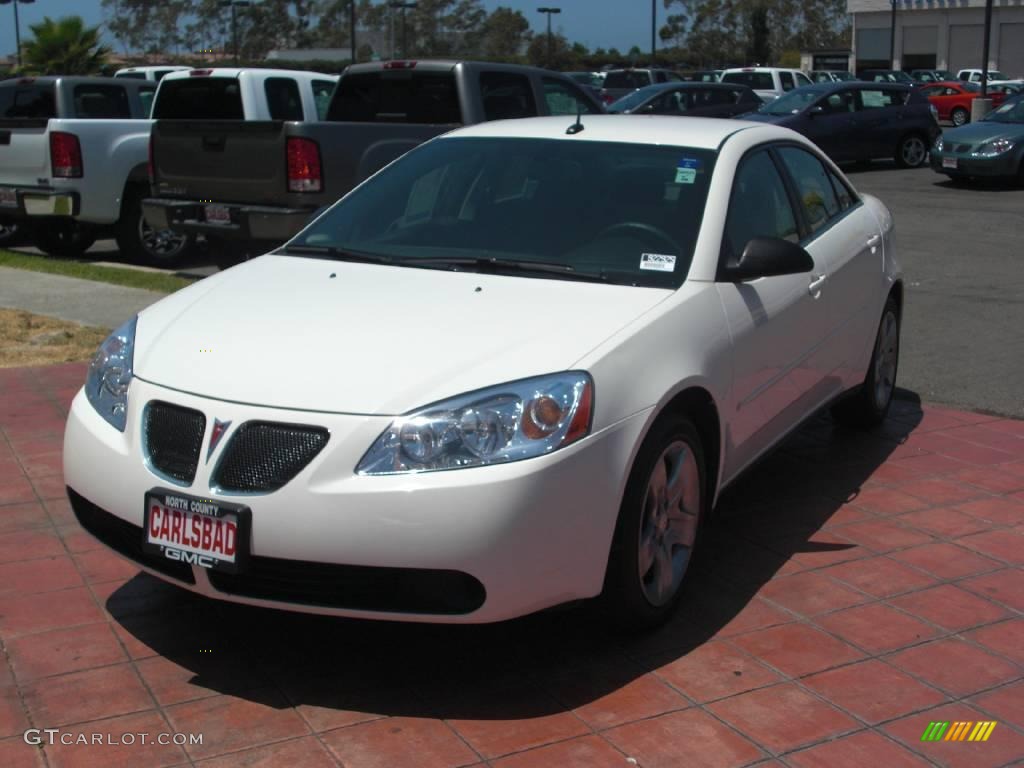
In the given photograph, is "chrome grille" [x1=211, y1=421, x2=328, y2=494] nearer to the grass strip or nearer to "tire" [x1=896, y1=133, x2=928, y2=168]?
the grass strip

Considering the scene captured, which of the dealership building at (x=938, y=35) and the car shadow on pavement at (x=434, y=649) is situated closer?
the car shadow on pavement at (x=434, y=649)

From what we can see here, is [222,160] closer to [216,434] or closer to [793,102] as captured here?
[216,434]

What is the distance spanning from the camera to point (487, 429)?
364 centimetres

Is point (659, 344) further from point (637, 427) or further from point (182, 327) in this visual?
point (182, 327)

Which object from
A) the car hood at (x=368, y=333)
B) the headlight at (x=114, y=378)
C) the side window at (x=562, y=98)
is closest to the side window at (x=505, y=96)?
the side window at (x=562, y=98)

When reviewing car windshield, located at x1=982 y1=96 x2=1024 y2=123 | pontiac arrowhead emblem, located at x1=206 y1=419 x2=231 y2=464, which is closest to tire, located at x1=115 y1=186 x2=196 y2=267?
pontiac arrowhead emblem, located at x1=206 y1=419 x2=231 y2=464

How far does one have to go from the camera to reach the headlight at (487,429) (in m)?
3.58

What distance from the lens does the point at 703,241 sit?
4.66 m

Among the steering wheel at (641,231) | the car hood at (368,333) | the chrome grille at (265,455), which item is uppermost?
the steering wheel at (641,231)

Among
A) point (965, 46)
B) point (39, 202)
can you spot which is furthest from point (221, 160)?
point (965, 46)

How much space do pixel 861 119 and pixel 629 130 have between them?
18880mm

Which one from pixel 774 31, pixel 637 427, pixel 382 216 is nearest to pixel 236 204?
pixel 382 216

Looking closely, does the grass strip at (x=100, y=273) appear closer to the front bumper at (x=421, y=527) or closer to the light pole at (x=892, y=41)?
the front bumper at (x=421, y=527)

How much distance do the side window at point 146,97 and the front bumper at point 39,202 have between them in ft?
6.11
